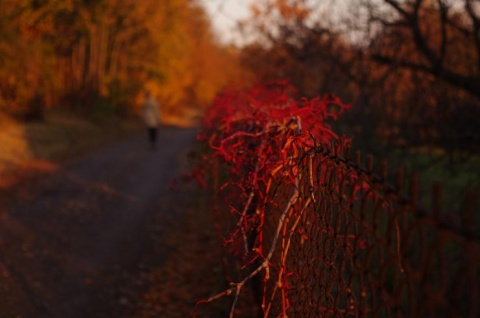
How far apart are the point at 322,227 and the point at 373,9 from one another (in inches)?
→ 307

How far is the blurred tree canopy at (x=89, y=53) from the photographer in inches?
684

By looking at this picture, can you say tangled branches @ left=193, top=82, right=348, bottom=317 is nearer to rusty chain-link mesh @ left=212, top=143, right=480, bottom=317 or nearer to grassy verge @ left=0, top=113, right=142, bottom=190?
rusty chain-link mesh @ left=212, top=143, right=480, bottom=317

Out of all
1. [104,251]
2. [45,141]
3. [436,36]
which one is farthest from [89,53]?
[104,251]

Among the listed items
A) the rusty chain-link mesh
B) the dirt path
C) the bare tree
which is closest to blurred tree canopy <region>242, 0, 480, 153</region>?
the bare tree

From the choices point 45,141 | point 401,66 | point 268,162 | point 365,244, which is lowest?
point 45,141

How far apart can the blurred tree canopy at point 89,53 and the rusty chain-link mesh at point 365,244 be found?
12.0 metres

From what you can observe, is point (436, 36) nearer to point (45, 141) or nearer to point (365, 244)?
point (365, 244)

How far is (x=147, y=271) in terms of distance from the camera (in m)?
6.28

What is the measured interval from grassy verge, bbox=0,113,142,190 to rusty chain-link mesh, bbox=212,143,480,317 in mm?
8886

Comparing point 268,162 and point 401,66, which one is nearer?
point 268,162

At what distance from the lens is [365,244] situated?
6.85ft

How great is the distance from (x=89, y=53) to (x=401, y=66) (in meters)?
22.4

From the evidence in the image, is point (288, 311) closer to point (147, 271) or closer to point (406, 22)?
point (147, 271)

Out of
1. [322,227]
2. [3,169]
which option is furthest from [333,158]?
[3,169]
